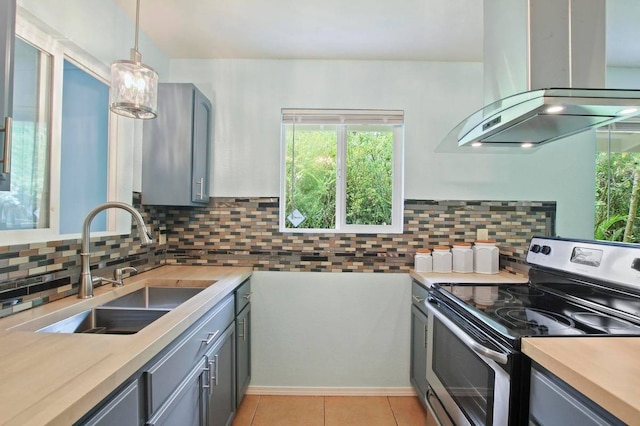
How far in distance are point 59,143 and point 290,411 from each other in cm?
200

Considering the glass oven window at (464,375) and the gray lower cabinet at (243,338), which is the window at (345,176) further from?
the glass oven window at (464,375)

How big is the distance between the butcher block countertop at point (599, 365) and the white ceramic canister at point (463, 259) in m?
1.20

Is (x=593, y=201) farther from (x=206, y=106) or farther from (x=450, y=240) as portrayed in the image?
(x=206, y=106)

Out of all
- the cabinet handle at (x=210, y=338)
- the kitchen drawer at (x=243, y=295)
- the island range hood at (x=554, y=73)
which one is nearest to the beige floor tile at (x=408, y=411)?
the kitchen drawer at (x=243, y=295)

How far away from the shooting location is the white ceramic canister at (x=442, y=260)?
7.18 feet

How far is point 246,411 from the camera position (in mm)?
2094

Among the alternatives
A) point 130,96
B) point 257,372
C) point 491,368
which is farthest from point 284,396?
point 130,96

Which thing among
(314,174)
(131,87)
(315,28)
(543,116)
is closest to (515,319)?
(543,116)

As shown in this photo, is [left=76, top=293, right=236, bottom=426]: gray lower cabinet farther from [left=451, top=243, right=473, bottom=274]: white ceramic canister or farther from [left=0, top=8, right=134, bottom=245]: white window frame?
[left=451, top=243, right=473, bottom=274]: white ceramic canister

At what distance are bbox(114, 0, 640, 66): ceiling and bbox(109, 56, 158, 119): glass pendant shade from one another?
28.9 inches

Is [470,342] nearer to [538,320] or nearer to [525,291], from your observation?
[538,320]

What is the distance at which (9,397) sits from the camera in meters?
0.65

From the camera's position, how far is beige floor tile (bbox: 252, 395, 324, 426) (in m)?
1.99

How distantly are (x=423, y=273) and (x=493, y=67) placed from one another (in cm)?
128
